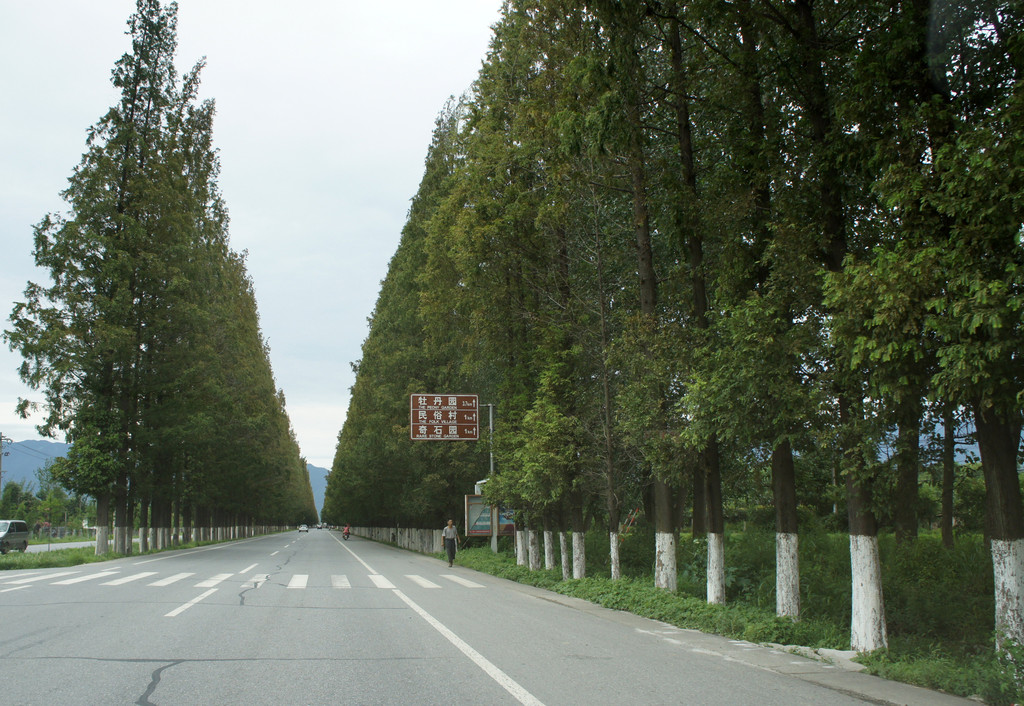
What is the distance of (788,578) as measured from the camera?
11.0m

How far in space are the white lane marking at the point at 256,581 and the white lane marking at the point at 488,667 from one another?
7036mm

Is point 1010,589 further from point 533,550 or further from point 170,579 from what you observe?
point 170,579

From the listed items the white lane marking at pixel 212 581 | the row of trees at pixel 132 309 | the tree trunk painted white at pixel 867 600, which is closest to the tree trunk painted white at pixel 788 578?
the tree trunk painted white at pixel 867 600

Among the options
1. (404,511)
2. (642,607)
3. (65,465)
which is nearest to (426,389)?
(404,511)

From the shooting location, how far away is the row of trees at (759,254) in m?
6.77

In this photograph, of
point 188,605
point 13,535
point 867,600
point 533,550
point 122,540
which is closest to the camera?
point 867,600

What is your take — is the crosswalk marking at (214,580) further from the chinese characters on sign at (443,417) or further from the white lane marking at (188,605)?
the chinese characters on sign at (443,417)

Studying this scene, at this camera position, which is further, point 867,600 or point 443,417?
point 443,417

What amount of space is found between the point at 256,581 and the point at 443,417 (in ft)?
34.3

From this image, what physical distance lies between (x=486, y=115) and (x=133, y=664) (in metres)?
17.5

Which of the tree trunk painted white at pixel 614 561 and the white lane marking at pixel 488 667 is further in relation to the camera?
the tree trunk painted white at pixel 614 561

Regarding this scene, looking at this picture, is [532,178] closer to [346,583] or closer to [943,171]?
[346,583]

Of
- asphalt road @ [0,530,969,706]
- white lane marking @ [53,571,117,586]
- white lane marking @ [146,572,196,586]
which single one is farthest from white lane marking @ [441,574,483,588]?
white lane marking @ [53,571,117,586]

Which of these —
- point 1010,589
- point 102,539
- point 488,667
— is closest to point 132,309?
point 102,539
